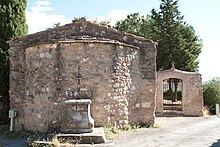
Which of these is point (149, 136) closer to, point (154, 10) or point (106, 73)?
point (106, 73)

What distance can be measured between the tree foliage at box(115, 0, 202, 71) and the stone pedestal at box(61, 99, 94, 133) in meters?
14.7

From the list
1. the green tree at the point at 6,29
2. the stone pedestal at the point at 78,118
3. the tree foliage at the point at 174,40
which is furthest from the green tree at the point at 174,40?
the stone pedestal at the point at 78,118

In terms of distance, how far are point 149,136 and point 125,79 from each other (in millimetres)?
2476

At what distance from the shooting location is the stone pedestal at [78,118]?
8656 mm

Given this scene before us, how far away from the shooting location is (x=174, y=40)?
2261 centimetres

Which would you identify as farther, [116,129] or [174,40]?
[174,40]

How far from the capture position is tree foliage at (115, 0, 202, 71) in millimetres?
22297

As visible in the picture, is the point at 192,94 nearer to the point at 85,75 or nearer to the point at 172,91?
the point at 172,91

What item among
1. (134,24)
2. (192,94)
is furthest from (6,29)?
(134,24)

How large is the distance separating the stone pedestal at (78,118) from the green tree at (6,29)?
6651 millimetres

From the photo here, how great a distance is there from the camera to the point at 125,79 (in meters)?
10.6

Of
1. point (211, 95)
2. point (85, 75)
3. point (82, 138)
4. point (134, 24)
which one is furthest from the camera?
point (134, 24)

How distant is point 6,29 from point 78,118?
8275mm

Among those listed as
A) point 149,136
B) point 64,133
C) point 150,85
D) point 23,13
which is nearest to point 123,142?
point 149,136
